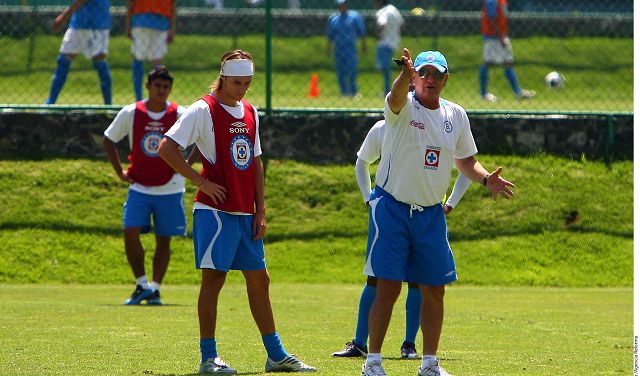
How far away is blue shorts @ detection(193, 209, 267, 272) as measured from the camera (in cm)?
737

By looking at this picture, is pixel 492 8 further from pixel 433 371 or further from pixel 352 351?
pixel 433 371

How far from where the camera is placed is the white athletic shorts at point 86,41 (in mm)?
16453

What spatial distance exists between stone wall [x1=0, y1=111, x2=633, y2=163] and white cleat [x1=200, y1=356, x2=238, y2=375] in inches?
328

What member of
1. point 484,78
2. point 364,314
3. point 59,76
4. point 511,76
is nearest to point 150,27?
point 59,76

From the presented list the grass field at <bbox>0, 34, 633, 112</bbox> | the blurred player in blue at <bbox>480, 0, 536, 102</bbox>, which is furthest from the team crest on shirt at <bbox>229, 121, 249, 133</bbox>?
the blurred player in blue at <bbox>480, 0, 536, 102</bbox>

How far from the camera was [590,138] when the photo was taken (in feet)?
52.1

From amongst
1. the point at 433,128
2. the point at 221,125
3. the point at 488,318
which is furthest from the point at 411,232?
the point at 488,318

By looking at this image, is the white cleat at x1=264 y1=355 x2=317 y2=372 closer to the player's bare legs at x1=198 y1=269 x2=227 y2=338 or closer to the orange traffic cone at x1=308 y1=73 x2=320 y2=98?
the player's bare legs at x1=198 y1=269 x2=227 y2=338

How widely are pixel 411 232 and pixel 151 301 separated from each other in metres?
4.96

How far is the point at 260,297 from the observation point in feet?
24.8

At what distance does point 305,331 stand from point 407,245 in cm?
256

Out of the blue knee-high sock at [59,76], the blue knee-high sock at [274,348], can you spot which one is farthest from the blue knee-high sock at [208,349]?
the blue knee-high sock at [59,76]

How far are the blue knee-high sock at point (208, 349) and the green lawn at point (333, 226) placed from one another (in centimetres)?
634

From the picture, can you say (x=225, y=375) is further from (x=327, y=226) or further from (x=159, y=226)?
(x=327, y=226)
